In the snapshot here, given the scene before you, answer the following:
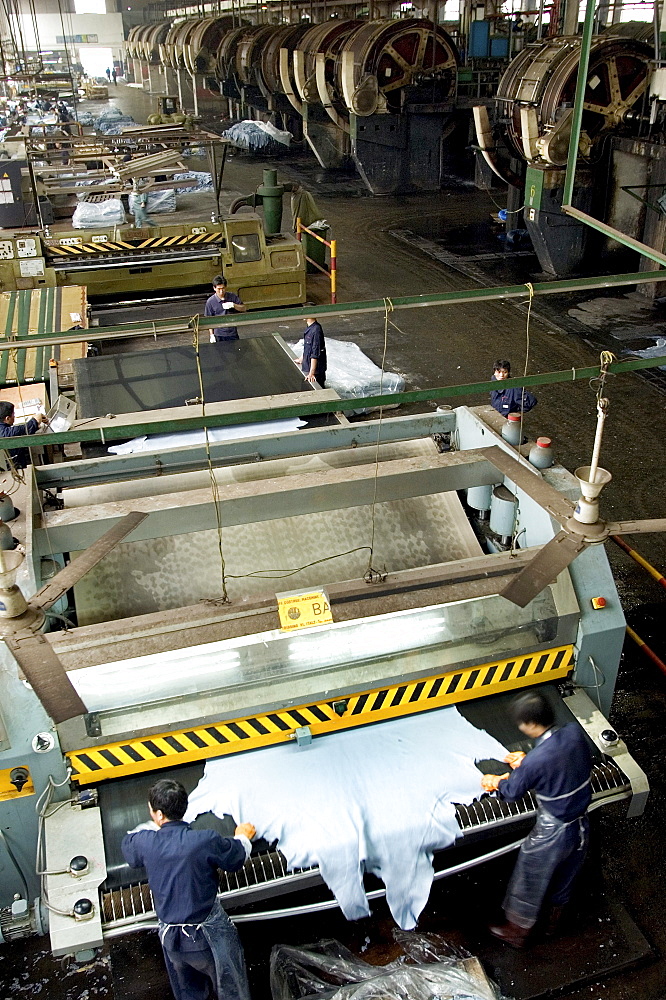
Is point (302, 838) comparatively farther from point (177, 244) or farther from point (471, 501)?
point (177, 244)

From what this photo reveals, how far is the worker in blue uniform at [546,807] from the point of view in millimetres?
2576

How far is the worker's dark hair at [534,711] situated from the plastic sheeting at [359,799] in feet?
0.91

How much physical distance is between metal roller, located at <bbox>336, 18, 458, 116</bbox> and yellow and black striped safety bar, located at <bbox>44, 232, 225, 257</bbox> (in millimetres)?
4854

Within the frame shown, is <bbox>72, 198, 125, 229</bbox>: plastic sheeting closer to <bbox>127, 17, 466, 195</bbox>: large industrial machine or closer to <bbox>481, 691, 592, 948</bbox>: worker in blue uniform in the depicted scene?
<bbox>127, 17, 466, 195</bbox>: large industrial machine

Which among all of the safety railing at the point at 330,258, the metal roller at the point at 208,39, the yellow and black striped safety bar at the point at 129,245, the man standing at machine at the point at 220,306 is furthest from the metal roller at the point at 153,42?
the man standing at machine at the point at 220,306

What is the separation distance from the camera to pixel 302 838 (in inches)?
102

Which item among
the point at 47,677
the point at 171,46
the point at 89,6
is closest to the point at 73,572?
the point at 47,677

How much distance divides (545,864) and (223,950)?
1.01 metres

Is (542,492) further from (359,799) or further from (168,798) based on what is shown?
(168,798)

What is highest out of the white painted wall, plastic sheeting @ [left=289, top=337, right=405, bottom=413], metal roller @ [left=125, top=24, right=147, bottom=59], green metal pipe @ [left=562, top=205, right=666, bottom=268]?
the white painted wall

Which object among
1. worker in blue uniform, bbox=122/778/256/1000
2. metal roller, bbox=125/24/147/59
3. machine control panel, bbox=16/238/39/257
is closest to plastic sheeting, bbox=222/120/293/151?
machine control panel, bbox=16/238/39/257

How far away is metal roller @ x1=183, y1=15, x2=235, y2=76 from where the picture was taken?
2066 cm

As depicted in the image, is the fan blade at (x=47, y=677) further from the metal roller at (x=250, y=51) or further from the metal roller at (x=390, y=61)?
the metal roller at (x=250, y=51)

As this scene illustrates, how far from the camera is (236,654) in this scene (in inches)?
109
